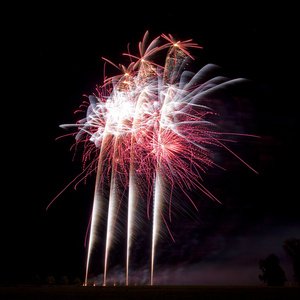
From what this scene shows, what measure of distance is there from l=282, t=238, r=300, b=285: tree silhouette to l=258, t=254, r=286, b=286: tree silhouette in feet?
5.97

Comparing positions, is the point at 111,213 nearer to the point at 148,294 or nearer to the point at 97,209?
the point at 97,209

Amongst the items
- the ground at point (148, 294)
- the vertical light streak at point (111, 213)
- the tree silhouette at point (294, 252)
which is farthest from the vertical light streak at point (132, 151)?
the tree silhouette at point (294, 252)

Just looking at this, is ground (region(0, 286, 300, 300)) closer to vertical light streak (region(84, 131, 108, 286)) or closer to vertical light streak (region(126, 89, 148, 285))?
vertical light streak (region(84, 131, 108, 286))

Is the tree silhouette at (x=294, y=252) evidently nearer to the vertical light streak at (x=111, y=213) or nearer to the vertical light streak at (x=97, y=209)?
the vertical light streak at (x=111, y=213)

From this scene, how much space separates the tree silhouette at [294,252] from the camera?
42138 mm

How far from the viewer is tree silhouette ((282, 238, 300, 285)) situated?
138 feet

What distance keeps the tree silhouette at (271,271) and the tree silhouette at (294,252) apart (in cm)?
182

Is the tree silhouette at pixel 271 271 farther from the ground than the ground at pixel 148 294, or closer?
farther from the ground

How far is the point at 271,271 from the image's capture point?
4428 centimetres

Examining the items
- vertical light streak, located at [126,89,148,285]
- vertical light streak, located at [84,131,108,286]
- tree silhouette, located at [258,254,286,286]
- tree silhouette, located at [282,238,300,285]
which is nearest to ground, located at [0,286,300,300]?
vertical light streak, located at [84,131,108,286]

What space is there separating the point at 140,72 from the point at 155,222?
29.4 feet

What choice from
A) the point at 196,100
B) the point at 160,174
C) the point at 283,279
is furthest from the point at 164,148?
the point at 283,279

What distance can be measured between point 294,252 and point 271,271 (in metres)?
3.83

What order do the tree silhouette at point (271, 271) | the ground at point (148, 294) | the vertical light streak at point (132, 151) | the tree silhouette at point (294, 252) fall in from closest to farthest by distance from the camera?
the ground at point (148, 294)
the vertical light streak at point (132, 151)
the tree silhouette at point (294, 252)
the tree silhouette at point (271, 271)
